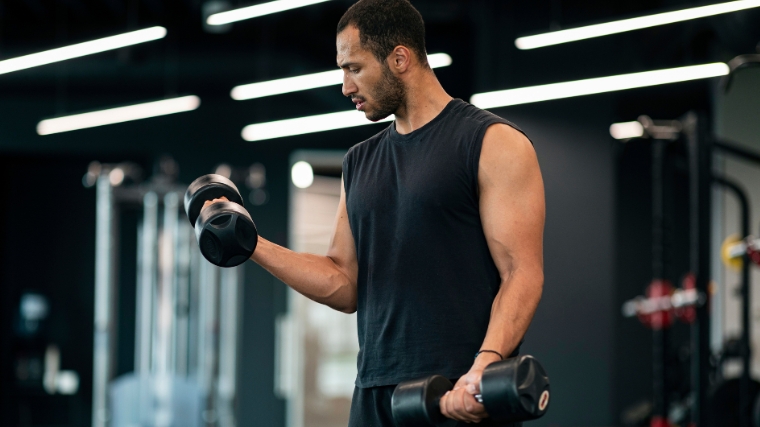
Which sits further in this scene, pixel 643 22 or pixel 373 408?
pixel 643 22

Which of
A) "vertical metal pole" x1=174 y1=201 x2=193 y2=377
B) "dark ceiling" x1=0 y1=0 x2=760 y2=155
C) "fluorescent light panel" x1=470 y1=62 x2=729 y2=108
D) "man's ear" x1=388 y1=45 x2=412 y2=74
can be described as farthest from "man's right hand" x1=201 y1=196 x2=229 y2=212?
"dark ceiling" x1=0 y1=0 x2=760 y2=155

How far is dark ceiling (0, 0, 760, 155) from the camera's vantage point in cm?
683

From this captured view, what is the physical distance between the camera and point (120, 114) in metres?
7.12

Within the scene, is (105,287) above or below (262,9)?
below

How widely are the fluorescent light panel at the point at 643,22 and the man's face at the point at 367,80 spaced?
337 centimetres

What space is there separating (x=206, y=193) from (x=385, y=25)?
53 centimetres

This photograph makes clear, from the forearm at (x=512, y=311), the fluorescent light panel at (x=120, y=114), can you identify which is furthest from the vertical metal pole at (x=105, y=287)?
the forearm at (x=512, y=311)

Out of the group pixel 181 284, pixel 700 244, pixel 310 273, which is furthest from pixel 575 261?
pixel 310 273

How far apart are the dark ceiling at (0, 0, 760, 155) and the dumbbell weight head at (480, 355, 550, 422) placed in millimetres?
5505

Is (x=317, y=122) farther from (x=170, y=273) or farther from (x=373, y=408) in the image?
(x=373, y=408)

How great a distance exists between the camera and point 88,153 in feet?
28.5

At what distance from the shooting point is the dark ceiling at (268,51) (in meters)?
6.83

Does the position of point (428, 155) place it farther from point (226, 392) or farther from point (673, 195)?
point (673, 195)

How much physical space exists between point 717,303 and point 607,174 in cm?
191
